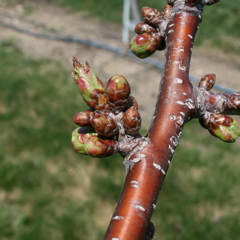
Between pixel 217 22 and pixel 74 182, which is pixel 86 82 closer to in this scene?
pixel 74 182

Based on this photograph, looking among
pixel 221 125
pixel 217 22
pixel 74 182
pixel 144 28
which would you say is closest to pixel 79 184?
pixel 74 182

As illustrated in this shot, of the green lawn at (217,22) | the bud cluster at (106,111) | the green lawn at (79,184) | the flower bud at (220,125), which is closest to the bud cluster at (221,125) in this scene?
the flower bud at (220,125)

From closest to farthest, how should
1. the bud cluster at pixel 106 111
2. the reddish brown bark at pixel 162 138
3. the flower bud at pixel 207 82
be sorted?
the reddish brown bark at pixel 162 138, the bud cluster at pixel 106 111, the flower bud at pixel 207 82

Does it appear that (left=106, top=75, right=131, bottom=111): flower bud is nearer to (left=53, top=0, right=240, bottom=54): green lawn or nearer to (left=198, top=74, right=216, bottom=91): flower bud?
(left=198, top=74, right=216, bottom=91): flower bud

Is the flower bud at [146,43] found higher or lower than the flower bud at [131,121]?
higher

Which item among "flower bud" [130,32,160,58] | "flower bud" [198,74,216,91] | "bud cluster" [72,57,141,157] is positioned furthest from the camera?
"flower bud" [130,32,160,58]

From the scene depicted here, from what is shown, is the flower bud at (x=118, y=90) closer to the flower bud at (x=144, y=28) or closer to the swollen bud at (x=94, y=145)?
the swollen bud at (x=94, y=145)

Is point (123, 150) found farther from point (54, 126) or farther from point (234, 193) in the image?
point (54, 126)

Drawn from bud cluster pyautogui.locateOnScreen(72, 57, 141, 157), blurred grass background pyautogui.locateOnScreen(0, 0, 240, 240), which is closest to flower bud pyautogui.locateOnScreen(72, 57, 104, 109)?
bud cluster pyautogui.locateOnScreen(72, 57, 141, 157)
